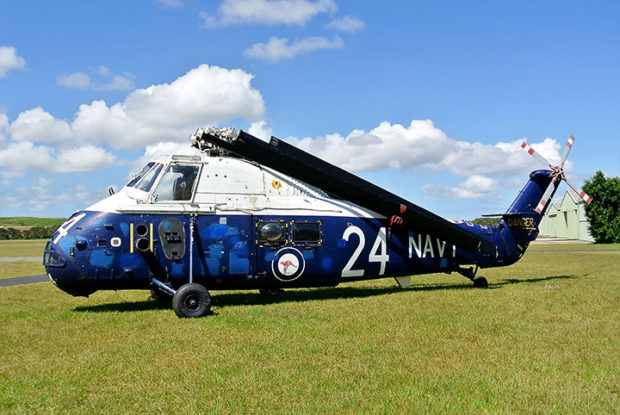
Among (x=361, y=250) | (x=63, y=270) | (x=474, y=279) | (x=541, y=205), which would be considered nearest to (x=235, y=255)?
(x=361, y=250)

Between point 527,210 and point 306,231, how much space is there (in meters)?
8.93

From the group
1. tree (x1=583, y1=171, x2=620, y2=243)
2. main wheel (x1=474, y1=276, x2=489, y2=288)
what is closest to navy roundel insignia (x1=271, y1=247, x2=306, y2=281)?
main wheel (x1=474, y1=276, x2=489, y2=288)

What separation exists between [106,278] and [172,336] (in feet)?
10.8

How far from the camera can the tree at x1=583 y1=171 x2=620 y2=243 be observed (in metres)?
60.7

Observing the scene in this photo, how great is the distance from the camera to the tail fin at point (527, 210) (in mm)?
17875

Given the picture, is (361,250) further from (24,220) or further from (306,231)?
(24,220)

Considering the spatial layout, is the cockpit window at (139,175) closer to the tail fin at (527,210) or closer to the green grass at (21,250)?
the tail fin at (527,210)

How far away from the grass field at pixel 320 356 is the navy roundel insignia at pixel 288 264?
835mm

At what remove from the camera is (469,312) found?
12328 millimetres

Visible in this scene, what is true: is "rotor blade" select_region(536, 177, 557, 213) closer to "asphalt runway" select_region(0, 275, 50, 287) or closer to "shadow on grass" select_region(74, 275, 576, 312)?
"shadow on grass" select_region(74, 275, 576, 312)

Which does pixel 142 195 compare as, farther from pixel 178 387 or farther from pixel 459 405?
pixel 459 405

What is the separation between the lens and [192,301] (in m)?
12.0

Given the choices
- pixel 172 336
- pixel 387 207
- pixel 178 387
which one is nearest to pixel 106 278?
pixel 172 336

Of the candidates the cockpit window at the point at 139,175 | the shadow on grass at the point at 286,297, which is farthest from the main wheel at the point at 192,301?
the cockpit window at the point at 139,175
